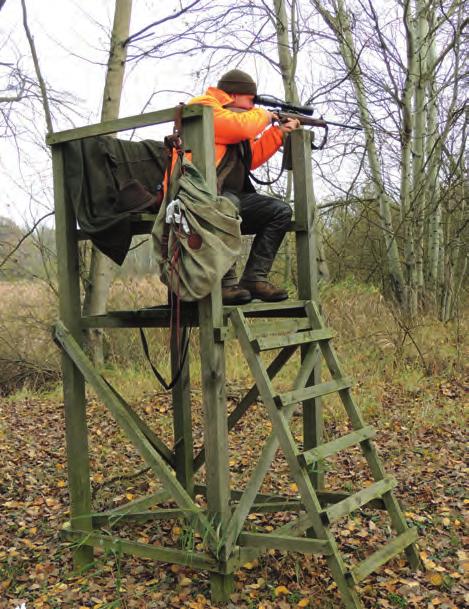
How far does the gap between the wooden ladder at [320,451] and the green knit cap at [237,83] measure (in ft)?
4.63

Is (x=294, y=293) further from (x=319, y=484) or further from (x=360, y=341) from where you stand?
(x=319, y=484)

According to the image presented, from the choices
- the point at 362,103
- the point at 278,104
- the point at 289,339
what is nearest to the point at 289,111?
the point at 278,104

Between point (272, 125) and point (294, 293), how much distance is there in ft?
25.4

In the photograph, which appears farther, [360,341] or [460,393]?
[360,341]

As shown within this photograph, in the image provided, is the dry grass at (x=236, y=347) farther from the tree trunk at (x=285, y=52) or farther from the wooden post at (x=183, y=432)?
the wooden post at (x=183, y=432)

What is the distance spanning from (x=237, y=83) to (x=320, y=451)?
2324mm

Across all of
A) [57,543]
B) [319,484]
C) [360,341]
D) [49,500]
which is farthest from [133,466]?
[360,341]

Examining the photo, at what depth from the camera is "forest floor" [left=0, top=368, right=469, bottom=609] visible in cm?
407

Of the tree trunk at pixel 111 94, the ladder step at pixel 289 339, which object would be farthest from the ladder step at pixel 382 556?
the tree trunk at pixel 111 94

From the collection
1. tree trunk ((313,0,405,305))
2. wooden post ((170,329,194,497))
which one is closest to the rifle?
wooden post ((170,329,194,497))

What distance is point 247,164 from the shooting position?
4.46 meters

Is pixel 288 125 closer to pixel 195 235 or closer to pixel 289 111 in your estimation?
pixel 289 111

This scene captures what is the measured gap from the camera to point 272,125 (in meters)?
4.65

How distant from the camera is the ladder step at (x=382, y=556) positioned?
370 centimetres
